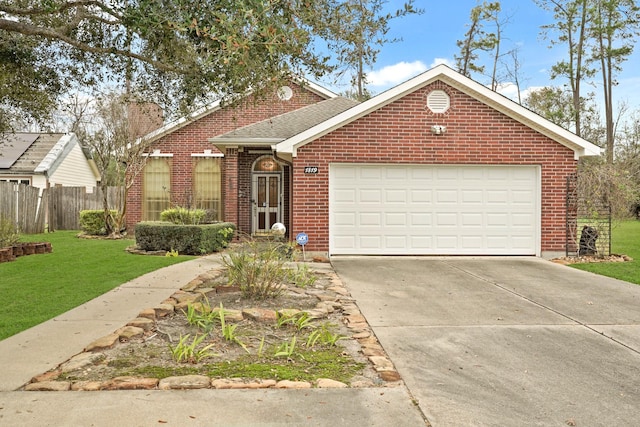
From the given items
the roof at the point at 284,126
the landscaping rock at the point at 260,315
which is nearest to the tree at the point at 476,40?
the roof at the point at 284,126

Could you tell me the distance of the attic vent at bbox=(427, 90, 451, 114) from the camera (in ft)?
38.2

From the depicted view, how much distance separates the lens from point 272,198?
16.4 metres

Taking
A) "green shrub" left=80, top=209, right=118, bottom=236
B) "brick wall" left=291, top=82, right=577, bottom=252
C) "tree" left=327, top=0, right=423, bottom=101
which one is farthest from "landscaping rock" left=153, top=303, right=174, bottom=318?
"green shrub" left=80, top=209, right=118, bottom=236

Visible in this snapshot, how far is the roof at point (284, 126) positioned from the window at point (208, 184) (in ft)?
5.39

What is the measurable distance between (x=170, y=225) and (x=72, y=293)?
5.35 m

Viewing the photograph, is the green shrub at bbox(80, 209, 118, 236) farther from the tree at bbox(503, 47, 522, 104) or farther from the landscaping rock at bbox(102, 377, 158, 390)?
the tree at bbox(503, 47, 522, 104)


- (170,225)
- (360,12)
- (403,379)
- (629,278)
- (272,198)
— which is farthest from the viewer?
(272,198)

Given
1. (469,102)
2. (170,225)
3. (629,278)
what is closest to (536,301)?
(629,278)

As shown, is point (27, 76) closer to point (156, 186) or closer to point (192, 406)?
point (192, 406)

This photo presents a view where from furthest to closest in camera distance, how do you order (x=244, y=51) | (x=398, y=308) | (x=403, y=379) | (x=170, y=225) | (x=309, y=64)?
(x=170, y=225)
(x=309, y=64)
(x=398, y=308)
(x=244, y=51)
(x=403, y=379)

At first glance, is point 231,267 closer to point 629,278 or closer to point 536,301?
point 536,301

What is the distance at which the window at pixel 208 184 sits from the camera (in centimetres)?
1681

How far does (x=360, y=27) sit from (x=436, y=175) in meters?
4.70

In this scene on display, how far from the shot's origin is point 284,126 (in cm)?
1556
